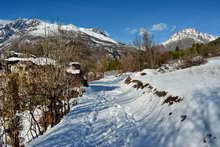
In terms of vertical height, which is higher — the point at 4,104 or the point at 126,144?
the point at 4,104

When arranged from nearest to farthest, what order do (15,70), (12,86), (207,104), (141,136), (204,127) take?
1. (204,127)
2. (207,104)
3. (141,136)
4. (12,86)
5. (15,70)

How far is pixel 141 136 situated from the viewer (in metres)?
5.52

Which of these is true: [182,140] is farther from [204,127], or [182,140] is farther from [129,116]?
[129,116]

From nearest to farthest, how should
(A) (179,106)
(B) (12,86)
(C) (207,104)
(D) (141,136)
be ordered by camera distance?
1. (C) (207,104)
2. (D) (141,136)
3. (A) (179,106)
4. (B) (12,86)

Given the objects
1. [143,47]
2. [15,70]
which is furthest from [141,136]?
[143,47]

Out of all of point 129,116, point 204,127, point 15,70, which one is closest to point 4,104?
point 15,70

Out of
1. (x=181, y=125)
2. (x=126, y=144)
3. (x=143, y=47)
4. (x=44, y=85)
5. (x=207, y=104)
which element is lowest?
(x=126, y=144)

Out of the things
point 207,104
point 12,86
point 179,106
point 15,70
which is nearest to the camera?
point 207,104

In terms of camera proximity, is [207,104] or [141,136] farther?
[141,136]

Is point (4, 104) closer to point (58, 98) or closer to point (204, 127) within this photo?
point (58, 98)

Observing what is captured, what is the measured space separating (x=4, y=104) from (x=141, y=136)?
4.08 meters

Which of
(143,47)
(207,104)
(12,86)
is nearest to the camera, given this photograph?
(207,104)

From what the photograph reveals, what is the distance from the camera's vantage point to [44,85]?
7574 mm

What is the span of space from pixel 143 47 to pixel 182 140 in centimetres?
3602
